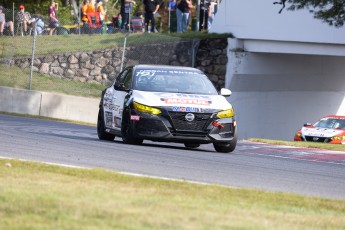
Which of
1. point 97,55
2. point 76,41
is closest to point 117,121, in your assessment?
point 97,55

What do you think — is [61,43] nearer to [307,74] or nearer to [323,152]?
[307,74]

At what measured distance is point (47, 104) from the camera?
30.4 m

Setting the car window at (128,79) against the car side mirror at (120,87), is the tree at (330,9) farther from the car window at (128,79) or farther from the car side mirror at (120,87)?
the car side mirror at (120,87)

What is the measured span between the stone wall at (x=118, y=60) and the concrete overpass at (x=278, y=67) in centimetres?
62

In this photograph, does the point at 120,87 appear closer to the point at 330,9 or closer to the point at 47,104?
the point at 330,9

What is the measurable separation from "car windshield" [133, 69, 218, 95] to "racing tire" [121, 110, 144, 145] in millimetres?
745

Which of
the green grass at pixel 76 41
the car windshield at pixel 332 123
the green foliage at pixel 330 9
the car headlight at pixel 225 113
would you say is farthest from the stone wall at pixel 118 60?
the car headlight at pixel 225 113

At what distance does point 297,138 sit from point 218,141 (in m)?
13.3

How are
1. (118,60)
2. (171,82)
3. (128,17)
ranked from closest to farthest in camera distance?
(171,82)
(118,60)
(128,17)

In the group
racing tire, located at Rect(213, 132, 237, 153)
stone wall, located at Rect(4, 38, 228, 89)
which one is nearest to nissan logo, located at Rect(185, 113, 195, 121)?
racing tire, located at Rect(213, 132, 237, 153)

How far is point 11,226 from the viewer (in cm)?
753

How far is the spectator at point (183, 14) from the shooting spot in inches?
1400

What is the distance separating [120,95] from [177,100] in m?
1.49

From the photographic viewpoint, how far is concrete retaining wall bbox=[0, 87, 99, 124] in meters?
30.4
